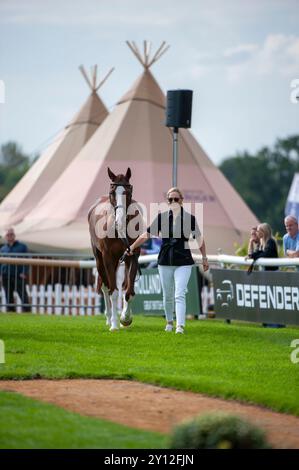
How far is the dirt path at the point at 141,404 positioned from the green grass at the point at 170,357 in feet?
0.94

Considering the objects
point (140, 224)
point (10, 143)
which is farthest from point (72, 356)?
point (10, 143)

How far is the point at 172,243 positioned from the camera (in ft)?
52.5

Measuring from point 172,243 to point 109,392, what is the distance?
5652 millimetres

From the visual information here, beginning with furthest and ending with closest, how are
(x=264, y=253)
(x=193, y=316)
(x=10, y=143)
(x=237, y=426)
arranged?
(x=10, y=143), (x=193, y=316), (x=264, y=253), (x=237, y=426)

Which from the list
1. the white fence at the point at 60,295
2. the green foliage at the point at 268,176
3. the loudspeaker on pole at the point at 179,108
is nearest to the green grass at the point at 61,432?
the loudspeaker on pole at the point at 179,108

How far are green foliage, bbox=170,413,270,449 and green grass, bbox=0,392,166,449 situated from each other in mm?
597

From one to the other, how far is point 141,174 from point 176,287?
55.6ft

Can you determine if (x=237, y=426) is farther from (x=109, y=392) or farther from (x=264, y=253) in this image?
(x=264, y=253)

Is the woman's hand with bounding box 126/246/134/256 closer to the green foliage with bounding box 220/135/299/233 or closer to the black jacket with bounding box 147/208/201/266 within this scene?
the black jacket with bounding box 147/208/201/266

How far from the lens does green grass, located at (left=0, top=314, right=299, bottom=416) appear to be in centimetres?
1100

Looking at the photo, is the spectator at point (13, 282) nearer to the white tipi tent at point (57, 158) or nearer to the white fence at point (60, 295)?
the white fence at point (60, 295)

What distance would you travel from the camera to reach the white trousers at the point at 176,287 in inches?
626
